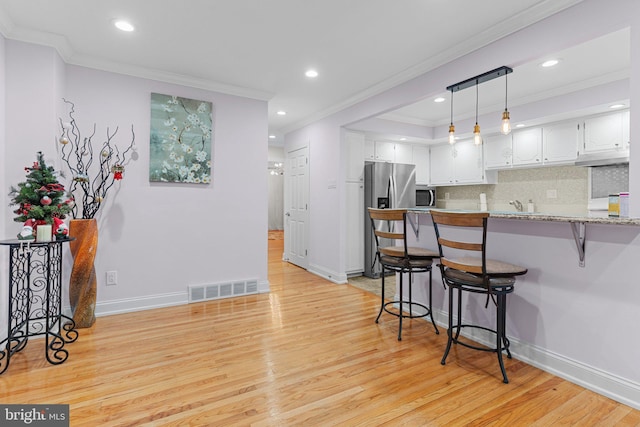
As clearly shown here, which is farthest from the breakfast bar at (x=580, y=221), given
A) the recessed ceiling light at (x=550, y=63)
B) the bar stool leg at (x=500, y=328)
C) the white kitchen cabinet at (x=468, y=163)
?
the white kitchen cabinet at (x=468, y=163)

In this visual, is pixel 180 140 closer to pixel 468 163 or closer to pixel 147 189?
pixel 147 189

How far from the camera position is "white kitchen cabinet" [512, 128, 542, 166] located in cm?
450

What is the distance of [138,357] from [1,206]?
167cm

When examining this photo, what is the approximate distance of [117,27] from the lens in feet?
8.43

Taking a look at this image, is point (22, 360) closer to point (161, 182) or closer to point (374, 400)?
point (161, 182)

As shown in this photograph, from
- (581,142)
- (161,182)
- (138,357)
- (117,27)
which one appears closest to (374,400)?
(138,357)

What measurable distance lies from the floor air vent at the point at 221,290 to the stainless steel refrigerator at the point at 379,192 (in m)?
1.86

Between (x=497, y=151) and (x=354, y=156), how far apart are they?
7.48ft

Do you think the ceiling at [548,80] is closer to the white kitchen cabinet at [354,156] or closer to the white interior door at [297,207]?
the white kitchen cabinet at [354,156]

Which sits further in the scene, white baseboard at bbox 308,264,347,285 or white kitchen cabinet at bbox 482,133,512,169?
white kitchen cabinet at bbox 482,133,512,169

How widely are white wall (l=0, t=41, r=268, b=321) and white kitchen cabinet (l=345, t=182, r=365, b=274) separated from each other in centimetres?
141

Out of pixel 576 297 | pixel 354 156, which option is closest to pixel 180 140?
pixel 354 156

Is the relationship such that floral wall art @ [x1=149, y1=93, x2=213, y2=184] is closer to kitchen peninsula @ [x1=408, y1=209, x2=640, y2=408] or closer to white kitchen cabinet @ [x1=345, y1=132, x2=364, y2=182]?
white kitchen cabinet @ [x1=345, y1=132, x2=364, y2=182]

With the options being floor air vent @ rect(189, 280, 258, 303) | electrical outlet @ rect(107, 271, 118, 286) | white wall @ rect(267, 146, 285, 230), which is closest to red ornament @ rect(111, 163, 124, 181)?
electrical outlet @ rect(107, 271, 118, 286)
